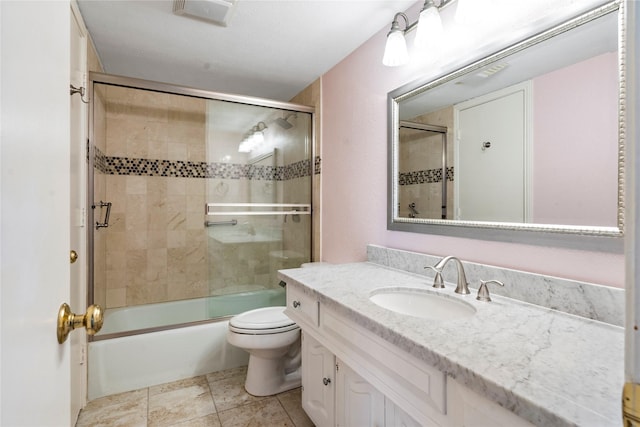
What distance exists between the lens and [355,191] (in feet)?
6.86

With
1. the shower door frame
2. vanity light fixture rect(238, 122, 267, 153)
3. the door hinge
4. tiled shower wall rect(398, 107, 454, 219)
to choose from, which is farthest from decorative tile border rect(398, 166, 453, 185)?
vanity light fixture rect(238, 122, 267, 153)

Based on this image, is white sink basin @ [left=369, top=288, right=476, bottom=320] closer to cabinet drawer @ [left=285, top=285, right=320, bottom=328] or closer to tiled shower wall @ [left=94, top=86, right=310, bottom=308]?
cabinet drawer @ [left=285, top=285, right=320, bottom=328]

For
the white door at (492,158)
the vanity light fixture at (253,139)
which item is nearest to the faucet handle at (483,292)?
the white door at (492,158)

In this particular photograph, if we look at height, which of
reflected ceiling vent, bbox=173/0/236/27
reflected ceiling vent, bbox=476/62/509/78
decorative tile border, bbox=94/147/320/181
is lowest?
decorative tile border, bbox=94/147/320/181

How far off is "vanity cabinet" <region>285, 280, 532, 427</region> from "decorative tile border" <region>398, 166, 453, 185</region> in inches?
31.6

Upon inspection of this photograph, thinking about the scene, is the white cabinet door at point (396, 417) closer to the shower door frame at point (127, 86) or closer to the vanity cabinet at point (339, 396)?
the vanity cabinet at point (339, 396)

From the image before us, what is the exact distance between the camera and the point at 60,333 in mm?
576

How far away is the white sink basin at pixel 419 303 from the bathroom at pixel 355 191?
0.81 ft

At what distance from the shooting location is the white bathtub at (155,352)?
1913mm

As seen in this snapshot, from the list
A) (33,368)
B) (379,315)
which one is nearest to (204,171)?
(379,315)

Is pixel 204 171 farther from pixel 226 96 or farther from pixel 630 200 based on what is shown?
pixel 630 200

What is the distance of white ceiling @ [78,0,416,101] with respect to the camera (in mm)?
1650

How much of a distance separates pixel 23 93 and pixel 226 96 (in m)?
2.07

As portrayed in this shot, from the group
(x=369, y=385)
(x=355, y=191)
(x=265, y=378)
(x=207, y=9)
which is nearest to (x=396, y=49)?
(x=355, y=191)
